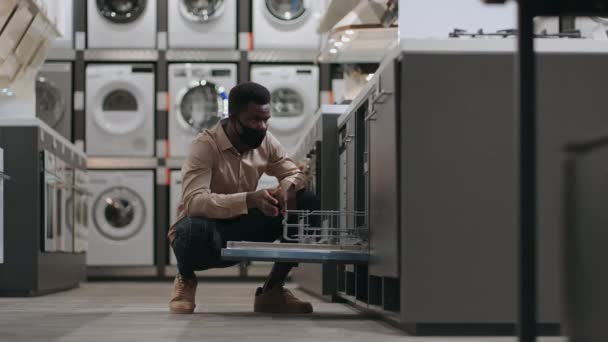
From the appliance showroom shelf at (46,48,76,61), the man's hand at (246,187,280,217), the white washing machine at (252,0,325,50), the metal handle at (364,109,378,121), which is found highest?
the white washing machine at (252,0,325,50)

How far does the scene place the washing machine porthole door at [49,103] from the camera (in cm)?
896

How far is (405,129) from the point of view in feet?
9.92

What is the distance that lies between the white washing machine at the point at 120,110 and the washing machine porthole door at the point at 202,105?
0.91 ft

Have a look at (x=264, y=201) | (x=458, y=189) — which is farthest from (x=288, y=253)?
(x=458, y=189)

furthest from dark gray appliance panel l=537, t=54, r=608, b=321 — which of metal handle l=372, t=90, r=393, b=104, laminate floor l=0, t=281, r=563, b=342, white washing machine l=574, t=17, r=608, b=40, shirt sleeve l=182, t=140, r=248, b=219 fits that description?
white washing machine l=574, t=17, r=608, b=40

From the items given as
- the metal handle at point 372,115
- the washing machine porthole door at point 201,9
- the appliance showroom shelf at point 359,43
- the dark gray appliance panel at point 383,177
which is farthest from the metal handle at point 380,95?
the washing machine porthole door at point 201,9

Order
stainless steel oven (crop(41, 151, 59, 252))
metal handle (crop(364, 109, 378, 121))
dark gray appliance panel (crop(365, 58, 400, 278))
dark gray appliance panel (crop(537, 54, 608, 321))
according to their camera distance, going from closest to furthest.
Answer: dark gray appliance panel (crop(537, 54, 608, 321)) < dark gray appliance panel (crop(365, 58, 400, 278)) < metal handle (crop(364, 109, 378, 121)) < stainless steel oven (crop(41, 151, 59, 252))

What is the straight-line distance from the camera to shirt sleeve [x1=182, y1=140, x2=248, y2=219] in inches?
160

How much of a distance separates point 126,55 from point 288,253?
573 centimetres

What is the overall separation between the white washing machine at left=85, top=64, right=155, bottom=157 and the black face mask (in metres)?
4.85

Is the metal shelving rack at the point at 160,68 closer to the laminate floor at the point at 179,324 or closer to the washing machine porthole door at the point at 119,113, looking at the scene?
the washing machine porthole door at the point at 119,113

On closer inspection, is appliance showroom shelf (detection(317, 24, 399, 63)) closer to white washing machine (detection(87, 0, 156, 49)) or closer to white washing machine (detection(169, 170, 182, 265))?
white washing machine (detection(169, 170, 182, 265))

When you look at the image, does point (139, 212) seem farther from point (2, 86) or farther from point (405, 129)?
point (405, 129)

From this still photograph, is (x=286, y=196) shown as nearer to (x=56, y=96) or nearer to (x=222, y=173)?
(x=222, y=173)
